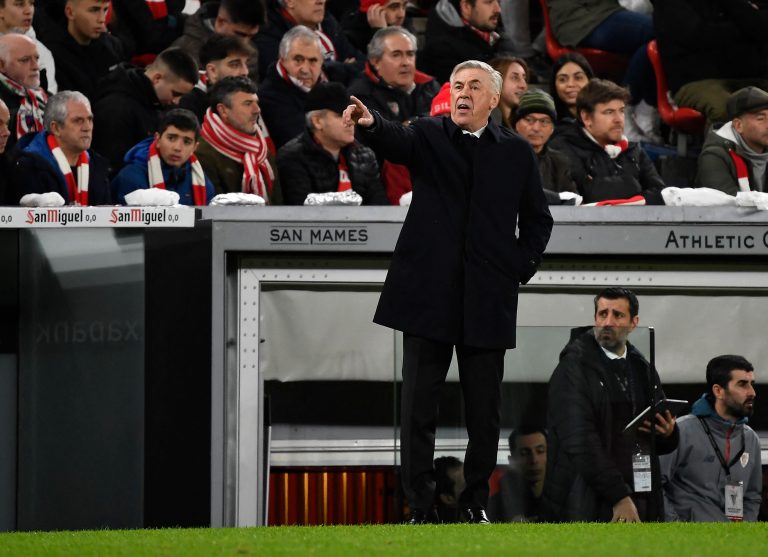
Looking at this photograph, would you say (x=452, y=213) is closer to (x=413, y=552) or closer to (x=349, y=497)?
(x=413, y=552)

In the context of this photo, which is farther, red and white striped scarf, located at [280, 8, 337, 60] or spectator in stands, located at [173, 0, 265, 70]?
red and white striped scarf, located at [280, 8, 337, 60]

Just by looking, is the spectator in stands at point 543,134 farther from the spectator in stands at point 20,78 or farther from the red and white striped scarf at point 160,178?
the spectator in stands at point 20,78

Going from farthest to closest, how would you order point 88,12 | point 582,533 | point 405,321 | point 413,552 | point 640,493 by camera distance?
point 88,12 → point 640,493 → point 405,321 → point 582,533 → point 413,552

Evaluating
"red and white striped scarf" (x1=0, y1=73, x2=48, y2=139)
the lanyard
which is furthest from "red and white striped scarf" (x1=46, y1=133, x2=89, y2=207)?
the lanyard

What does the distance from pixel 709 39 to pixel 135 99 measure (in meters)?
4.24

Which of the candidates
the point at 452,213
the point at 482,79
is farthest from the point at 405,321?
the point at 482,79

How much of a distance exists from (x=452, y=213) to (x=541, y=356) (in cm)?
187

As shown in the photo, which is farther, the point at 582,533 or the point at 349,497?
the point at 349,497

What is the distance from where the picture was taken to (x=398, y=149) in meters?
6.52

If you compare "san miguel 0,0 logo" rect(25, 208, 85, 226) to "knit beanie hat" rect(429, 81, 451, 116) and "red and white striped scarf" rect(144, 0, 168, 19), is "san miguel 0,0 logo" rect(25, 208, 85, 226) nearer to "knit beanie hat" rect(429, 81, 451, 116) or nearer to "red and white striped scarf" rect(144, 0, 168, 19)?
"knit beanie hat" rect(429, 81, 451, 116)

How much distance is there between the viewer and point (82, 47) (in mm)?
11227

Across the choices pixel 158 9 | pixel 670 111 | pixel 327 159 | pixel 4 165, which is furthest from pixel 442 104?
pixel 158 9

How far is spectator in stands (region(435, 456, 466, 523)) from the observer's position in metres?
6.96

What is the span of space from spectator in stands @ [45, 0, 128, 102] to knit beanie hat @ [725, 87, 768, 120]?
4.20 meters
